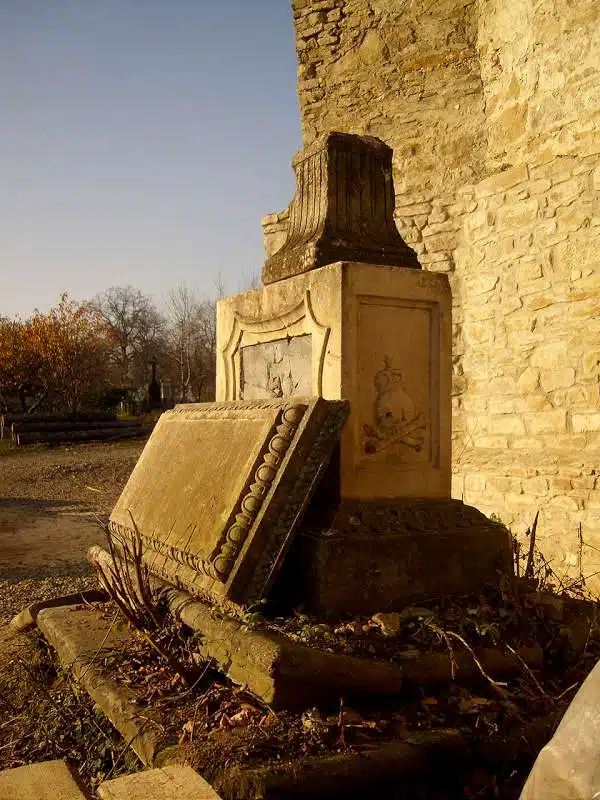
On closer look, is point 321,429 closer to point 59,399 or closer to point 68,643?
point 68,643

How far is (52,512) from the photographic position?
963cm

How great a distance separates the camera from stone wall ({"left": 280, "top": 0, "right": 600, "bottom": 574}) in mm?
5516

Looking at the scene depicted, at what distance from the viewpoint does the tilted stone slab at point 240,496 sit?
2932mm

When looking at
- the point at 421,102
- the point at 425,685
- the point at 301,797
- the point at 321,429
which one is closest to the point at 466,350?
the point at 421,102

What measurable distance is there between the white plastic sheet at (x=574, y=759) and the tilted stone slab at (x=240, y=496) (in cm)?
164

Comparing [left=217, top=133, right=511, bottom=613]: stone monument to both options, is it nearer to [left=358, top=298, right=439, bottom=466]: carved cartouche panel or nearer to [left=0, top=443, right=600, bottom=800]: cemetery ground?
[left=358, top=298, right=439, bottom=466]: carved cartouche panel

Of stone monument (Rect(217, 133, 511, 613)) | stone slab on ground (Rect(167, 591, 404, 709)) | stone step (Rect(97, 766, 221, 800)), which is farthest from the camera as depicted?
stone monument (Rect(217, 133, 511, 613))

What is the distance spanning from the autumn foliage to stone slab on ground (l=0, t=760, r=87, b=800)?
2301 cm

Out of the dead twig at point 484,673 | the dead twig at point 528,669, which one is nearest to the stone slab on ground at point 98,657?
the dead twig at point 484,673

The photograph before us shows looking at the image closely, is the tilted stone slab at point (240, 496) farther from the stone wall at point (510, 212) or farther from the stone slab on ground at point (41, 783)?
the stone wall at point (510, 212)

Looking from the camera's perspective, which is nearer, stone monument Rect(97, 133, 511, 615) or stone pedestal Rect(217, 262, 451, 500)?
stone monument Rect(97, 133, 511, 615)

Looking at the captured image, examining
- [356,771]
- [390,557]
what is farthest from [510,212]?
[356,771]

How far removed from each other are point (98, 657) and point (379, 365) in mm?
1802

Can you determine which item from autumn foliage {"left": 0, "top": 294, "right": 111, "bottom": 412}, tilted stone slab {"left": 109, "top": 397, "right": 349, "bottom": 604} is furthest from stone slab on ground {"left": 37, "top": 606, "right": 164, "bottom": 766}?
autumn foliage {"left": 0, "top": 294, "right": 111, "bottom": 412}
